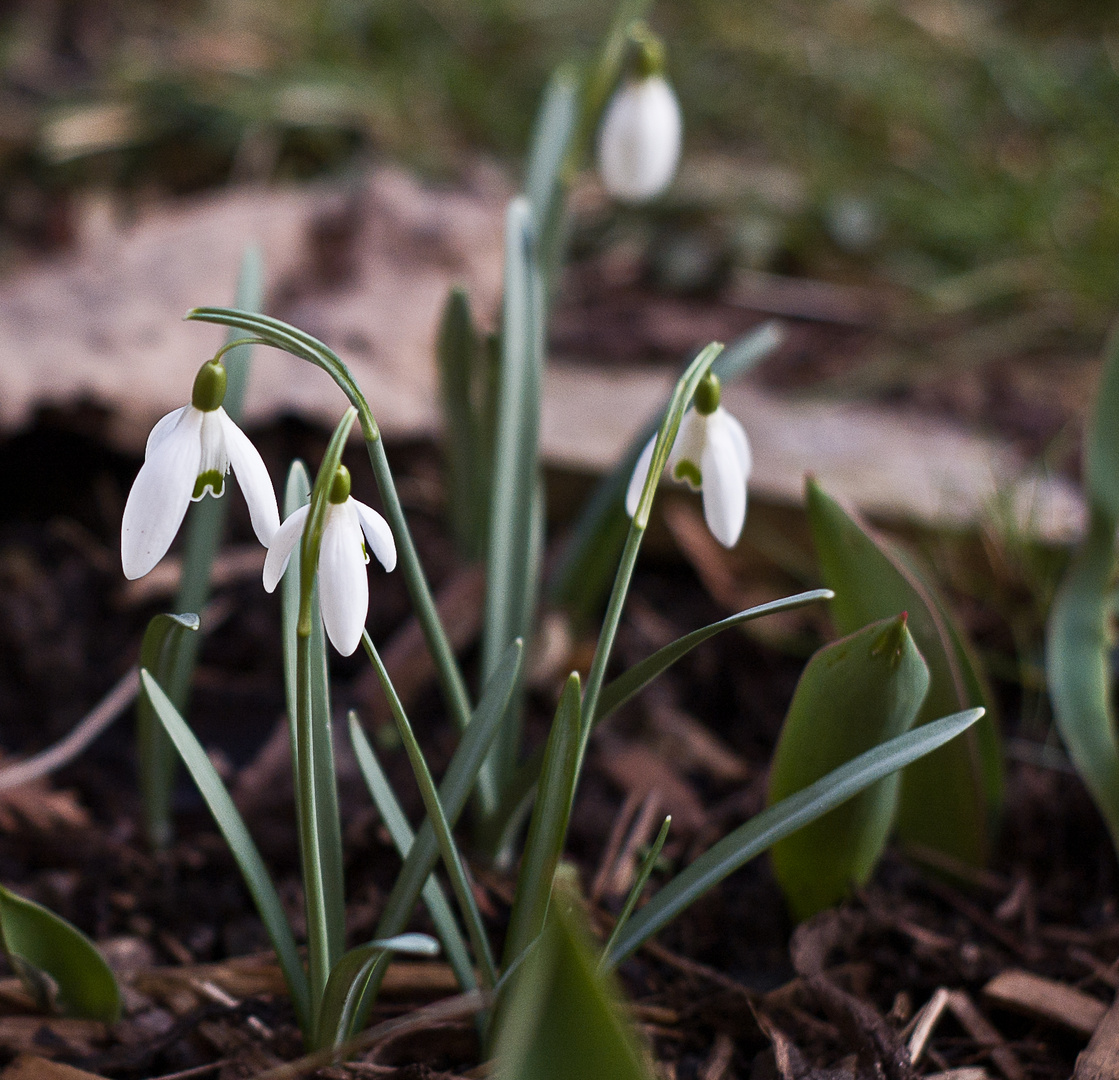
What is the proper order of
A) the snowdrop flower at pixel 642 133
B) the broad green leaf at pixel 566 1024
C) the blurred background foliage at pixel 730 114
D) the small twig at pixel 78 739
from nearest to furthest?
the broad green leaf at pixel 566 1024
the small twig at pixel 78 739
the snowdrop flower at pixel 642 133
the blurred background foliage at pixel 730 114

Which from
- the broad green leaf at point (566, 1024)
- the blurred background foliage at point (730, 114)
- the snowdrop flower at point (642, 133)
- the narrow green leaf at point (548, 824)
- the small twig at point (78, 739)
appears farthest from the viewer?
the blurred background foliage at point (730, 114)

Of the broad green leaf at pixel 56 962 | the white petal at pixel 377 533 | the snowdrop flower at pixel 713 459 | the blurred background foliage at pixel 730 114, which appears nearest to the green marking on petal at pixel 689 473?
the snowdrop flower at pixel 713 459

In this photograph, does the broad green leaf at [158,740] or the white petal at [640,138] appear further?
the white petal at [640,138]

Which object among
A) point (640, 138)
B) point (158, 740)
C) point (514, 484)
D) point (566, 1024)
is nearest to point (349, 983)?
point (566, 1024)

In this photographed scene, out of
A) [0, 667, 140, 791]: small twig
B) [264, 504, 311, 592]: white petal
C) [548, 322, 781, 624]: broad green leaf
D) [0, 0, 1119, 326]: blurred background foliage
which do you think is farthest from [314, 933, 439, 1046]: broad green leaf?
[0, 0, 1119, 326]: blurred background foliage

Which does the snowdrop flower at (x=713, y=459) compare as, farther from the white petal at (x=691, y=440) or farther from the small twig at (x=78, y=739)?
the small twig at (x=78, y=739)

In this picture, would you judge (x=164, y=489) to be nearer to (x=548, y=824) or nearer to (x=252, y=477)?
(x=252, y=477)
